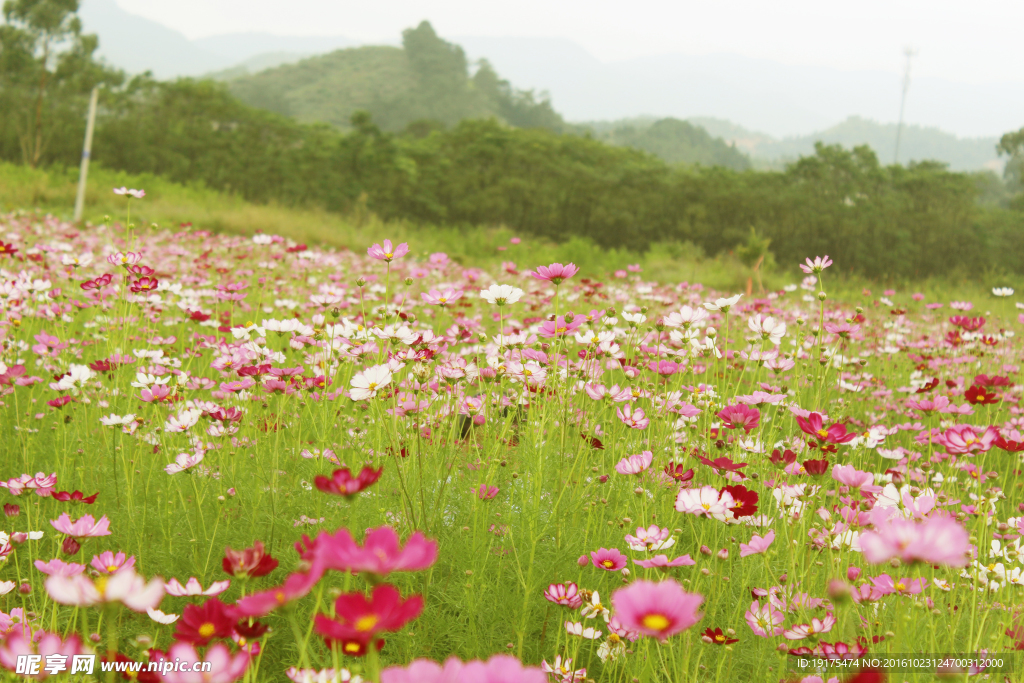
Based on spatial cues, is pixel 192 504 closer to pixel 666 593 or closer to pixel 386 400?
pixel 386 400

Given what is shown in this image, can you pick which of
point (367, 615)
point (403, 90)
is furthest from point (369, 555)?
A: point (403, 90)

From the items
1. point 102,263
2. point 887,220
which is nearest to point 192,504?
point 102,263

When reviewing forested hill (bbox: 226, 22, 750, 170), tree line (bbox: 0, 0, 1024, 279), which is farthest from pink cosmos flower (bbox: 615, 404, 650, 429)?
forested hill (bbox: 226, 22, 750, 170)

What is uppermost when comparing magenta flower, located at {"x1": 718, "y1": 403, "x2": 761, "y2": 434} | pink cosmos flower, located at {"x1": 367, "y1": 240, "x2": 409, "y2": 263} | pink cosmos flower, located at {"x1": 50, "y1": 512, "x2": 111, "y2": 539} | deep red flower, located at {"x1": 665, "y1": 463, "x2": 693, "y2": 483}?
pink cosmos flower, located at {"x1": 367, "y1": 240, "x2": 409, "y2": 263}

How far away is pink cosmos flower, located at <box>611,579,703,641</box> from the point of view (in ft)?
2.01

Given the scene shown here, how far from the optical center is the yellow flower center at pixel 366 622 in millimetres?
562

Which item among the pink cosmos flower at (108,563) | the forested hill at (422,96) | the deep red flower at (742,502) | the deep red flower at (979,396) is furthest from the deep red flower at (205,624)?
the forested hill at (422,96)

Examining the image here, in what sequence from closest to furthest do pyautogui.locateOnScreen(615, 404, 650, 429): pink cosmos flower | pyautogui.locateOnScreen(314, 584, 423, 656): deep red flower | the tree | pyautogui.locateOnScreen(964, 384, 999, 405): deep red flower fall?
pyautogui.locateOnScreen(314, 584, 423, 656): deep red flower
pyautogui.locateOnScreen(615, 404, 650, 429): pink cosmos flower
pyautogui.locateOnScreen(964, 384, 999, 405): deep red flower
the tree

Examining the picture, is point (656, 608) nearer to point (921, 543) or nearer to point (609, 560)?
point (921, 543)

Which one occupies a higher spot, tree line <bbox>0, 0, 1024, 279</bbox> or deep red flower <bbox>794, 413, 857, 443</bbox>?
tree line <bbox>0, 0, 1024, 279</bbox>

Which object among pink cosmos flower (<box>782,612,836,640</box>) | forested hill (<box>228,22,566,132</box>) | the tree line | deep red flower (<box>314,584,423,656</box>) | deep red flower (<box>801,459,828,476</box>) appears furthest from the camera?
forested hill (<box>228,22,566,132</box>)

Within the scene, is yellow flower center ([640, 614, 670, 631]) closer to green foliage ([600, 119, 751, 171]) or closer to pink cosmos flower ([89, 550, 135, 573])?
pink cosmos flower ([89, 550, 135, 573])

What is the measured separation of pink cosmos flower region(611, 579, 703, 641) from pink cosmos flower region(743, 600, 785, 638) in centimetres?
62

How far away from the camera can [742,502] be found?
1.24 metres
